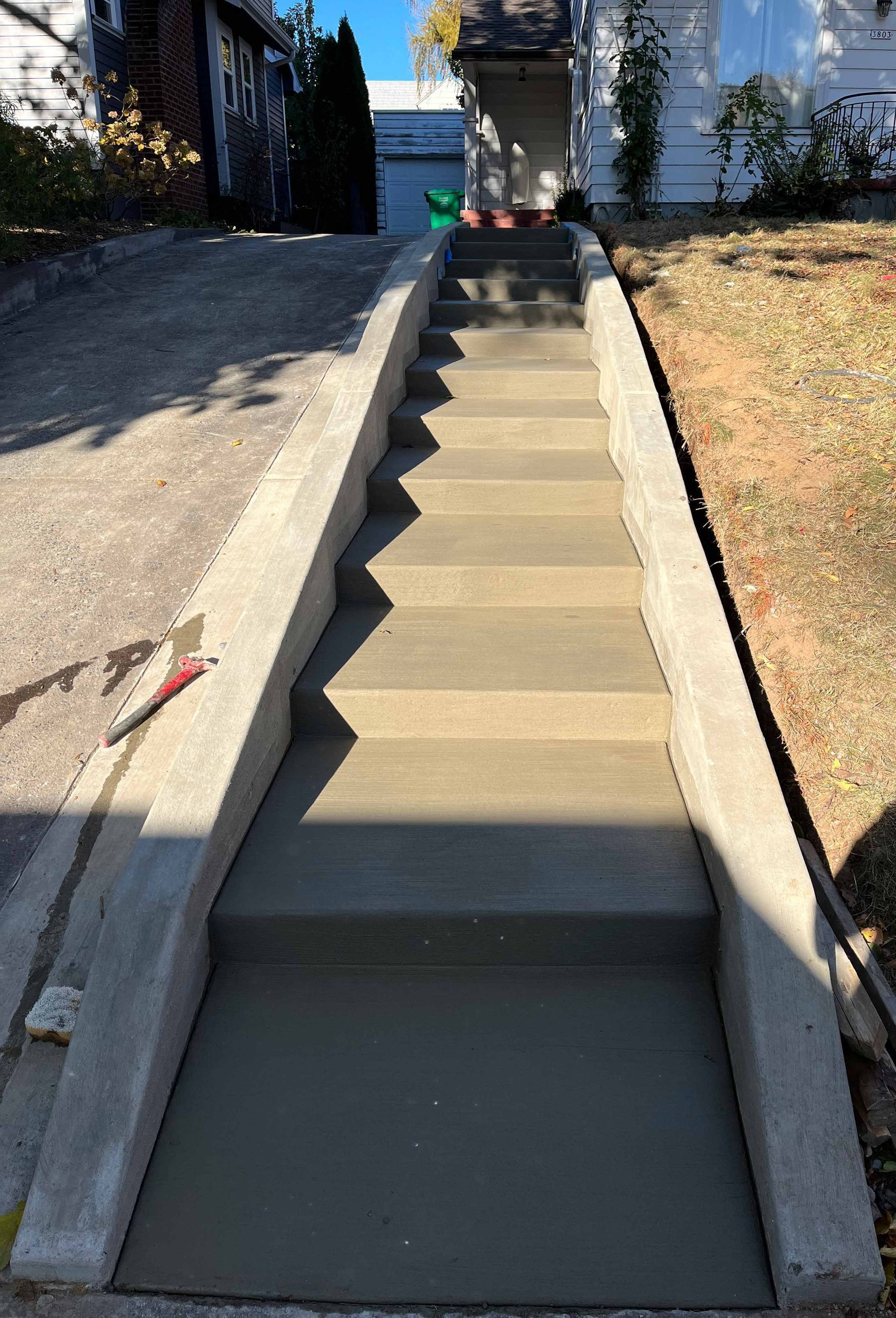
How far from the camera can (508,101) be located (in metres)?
15.3

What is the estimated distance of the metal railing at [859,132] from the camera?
32.9 ft

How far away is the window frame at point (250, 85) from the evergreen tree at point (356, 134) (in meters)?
3.23

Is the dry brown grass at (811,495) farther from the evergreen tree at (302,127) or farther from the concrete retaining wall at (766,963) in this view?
the evergreen tree at (302,127)

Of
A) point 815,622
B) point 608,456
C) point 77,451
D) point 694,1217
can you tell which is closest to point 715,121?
point 608,456

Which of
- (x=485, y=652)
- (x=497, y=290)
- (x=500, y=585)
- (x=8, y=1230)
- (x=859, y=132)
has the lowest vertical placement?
(x=8, y=1230)

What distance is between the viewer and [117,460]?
4.95 meters

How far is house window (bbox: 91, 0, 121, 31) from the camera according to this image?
12.8 meters

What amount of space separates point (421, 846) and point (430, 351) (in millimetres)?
4055

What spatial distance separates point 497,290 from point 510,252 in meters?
1.62

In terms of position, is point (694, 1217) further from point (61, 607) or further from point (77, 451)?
point (77, 451)

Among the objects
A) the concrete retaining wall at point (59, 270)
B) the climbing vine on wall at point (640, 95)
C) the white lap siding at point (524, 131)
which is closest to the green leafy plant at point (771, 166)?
the climbing vine on wall at point (640, 95)

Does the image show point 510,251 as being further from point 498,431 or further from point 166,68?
point 166,68

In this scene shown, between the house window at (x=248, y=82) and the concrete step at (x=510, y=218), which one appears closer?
the concrete step at (x=510, y=218)

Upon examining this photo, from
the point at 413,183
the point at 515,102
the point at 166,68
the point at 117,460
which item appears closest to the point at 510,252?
the point at 117,460
